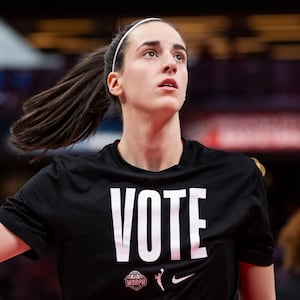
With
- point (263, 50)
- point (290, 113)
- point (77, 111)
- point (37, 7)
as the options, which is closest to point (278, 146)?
point (290, 113)

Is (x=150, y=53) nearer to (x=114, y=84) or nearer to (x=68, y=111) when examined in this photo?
(x=114, y=84)

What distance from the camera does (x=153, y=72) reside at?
2.07m

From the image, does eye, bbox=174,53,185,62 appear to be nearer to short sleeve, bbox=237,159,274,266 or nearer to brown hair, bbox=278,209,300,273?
short sleeve, bbox=237,159,274,266

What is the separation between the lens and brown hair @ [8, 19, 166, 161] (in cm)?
238

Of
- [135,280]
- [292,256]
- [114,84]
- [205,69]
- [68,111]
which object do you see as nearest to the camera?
[135,280]

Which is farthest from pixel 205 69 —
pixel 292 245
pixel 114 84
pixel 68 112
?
pixel 114 84

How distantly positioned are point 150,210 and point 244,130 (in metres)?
6.57

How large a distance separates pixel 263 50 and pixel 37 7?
2935 mm

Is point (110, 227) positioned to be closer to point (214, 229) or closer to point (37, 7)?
point (214, 229)

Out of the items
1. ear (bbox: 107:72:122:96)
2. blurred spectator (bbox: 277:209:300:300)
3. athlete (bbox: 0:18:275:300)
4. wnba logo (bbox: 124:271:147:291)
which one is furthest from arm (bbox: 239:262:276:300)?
blurred spectator (bbox: 277:209:300:300)

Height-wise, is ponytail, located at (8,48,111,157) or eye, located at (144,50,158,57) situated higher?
eye, located at (144,50,158,57)

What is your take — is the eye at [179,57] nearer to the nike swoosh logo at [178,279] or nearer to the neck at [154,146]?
the neck at [154,146]

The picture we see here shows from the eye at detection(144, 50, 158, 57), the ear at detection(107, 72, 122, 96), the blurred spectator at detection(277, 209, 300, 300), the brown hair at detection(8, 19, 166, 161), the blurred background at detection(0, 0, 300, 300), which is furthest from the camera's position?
the blurred background at detection(0, 0, 300, 300)

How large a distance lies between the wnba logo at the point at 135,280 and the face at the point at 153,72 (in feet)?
1.33
